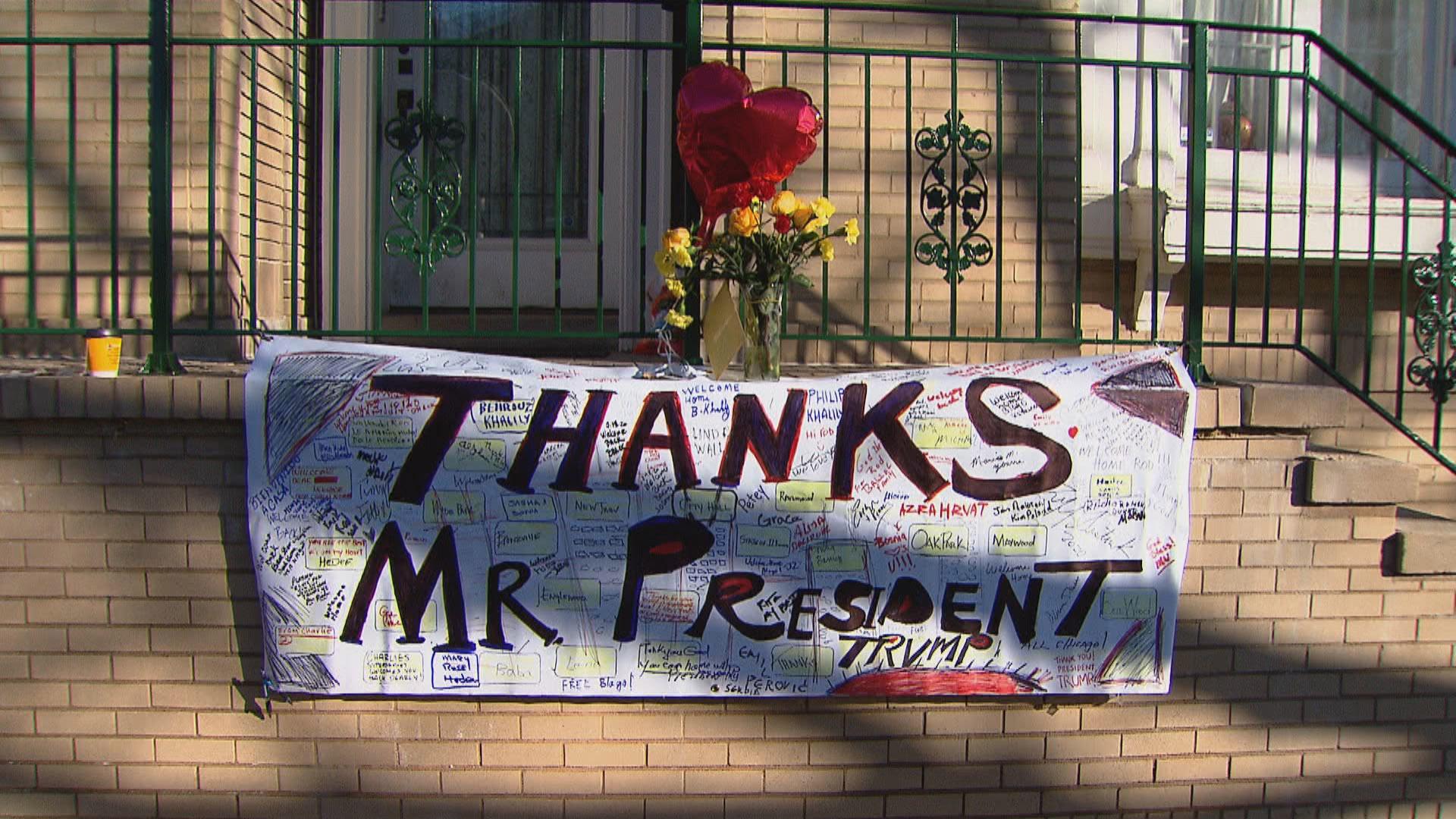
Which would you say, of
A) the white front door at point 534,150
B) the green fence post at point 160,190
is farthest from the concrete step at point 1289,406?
the green fence post at point 160,190

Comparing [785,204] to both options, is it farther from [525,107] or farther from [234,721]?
[525,107]

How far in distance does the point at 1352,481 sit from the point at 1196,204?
95 centimetres

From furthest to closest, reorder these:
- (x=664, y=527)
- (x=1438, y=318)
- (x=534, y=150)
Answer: (x=534, y=150) → (x=1438, y=318) → (x=664, y=527)

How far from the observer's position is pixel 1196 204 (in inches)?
159

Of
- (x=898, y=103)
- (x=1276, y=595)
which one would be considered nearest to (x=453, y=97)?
(x=898, y=103)

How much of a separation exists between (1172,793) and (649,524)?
1.78m

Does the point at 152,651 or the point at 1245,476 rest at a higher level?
the point at 1245,476

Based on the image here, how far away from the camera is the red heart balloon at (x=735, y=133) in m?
3.68

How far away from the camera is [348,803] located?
3.66 metres

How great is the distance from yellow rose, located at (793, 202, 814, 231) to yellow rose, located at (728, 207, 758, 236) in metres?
0.13

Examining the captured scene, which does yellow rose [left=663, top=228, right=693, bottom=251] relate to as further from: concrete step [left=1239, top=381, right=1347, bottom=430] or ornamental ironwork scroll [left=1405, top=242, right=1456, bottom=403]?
ornamental ironwork scroll [left=1405, top=242, right=1456, bottom=403]

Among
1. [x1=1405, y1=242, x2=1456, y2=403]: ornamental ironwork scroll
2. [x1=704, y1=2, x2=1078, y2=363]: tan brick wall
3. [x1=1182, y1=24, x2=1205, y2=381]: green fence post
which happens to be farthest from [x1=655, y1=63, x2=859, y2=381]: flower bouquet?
[x1=1405, y1=242, x2=1456, y2=403]: ornamental ironwork scroll

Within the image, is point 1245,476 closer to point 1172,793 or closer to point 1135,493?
point 1135,493

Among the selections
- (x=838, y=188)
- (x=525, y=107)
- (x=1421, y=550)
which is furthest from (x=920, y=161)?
(x=1421, y=550)
